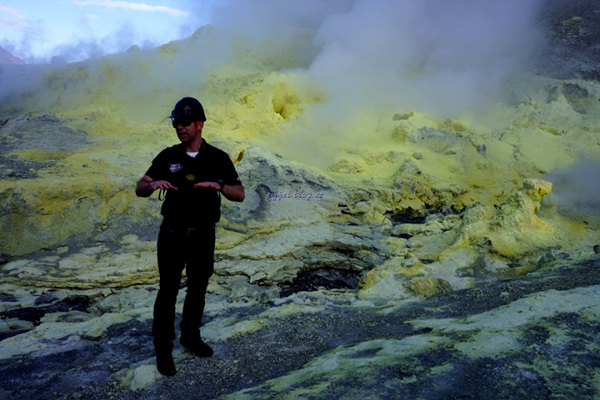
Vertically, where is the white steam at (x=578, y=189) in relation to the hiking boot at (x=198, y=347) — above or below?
above

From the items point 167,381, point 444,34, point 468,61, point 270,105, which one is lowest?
point 167,381

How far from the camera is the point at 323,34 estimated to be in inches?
357

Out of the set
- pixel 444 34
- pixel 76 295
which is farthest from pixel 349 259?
pixel 444 34

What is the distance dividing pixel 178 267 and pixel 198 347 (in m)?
0.45

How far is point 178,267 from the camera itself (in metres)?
2.24

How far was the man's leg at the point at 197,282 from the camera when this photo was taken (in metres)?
2.24

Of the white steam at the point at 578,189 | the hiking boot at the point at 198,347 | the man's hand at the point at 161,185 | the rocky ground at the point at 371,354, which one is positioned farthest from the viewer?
the white steam at the point at 578,189

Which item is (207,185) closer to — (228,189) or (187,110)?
(228,189)

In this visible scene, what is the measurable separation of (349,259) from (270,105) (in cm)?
341

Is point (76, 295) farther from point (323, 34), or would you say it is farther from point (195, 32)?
point (323, 34)

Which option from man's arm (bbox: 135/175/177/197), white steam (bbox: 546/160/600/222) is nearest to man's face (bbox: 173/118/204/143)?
man's arm (bbox: 135/175/177/197)

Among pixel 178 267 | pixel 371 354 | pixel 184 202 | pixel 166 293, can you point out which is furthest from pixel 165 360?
pixel 371 354

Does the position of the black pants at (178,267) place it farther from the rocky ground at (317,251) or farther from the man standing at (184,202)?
the rocky ground at (317,251)

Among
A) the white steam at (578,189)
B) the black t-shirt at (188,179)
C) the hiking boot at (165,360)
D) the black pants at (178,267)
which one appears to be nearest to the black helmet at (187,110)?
the black t-shirt at (188,179)
